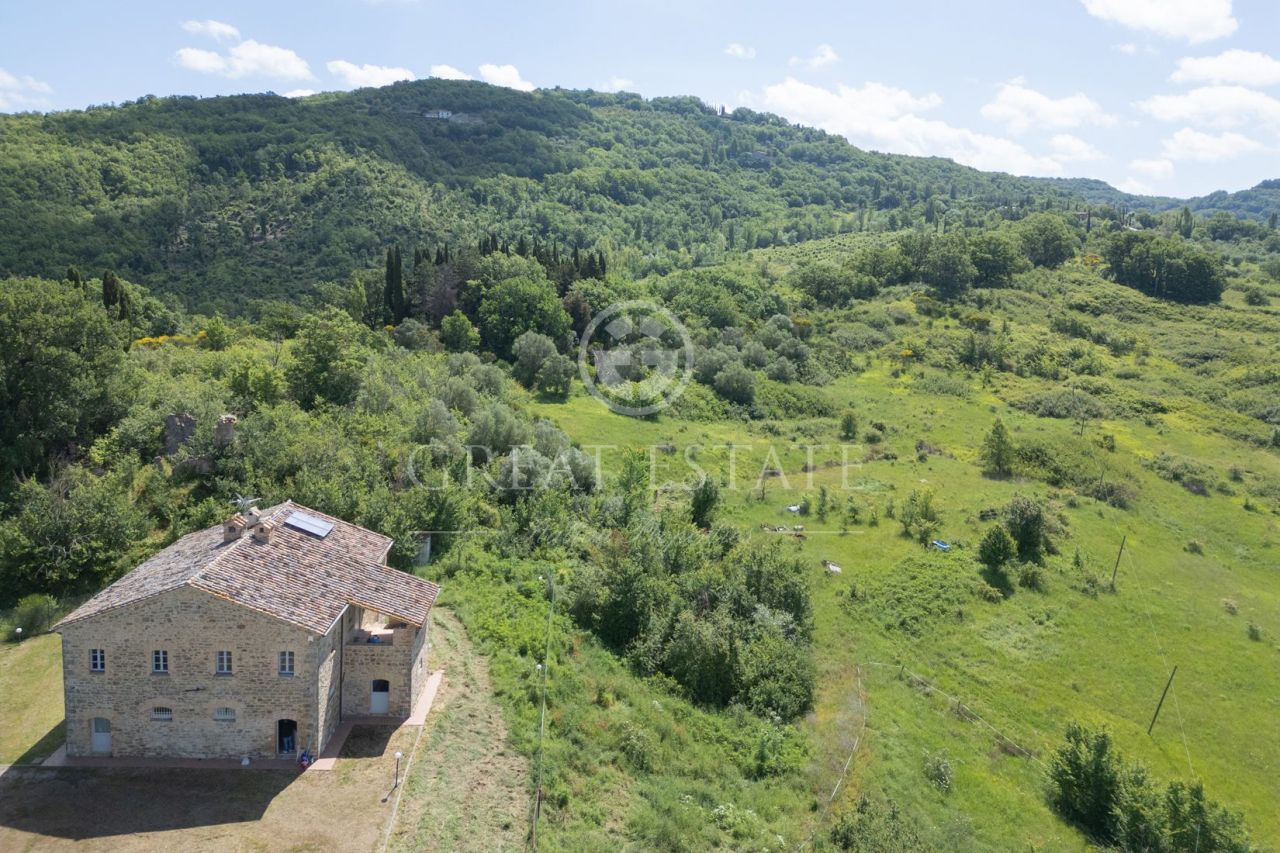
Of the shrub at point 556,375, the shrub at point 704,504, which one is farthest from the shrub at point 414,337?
the shrub at point 704,504

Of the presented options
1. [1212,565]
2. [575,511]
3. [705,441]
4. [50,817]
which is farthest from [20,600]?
[1212,565]

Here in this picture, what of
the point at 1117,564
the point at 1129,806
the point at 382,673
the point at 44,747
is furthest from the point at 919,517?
the point at 44,747

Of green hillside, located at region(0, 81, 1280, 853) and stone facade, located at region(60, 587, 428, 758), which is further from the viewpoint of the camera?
green hillside, located at region(0, 81, 1280, 853)

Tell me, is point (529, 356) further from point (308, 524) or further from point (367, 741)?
point (367, 741)

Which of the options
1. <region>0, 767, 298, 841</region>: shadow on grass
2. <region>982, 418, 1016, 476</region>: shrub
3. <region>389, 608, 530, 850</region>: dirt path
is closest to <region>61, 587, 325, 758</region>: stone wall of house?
<region>0, 767, 298, 841</region>: shadow on grass

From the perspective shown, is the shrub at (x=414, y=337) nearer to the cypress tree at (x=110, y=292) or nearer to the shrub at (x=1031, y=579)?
the cypress tree at (x=110, y=292)

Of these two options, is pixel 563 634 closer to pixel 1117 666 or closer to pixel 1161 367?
pixel 1117 666

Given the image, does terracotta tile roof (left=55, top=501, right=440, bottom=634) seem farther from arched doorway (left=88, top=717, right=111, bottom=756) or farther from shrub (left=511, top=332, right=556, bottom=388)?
shrub (left=511, top=332, right=556, bottom=388)
